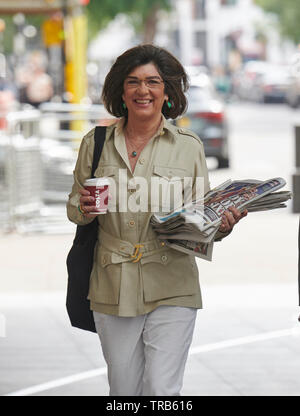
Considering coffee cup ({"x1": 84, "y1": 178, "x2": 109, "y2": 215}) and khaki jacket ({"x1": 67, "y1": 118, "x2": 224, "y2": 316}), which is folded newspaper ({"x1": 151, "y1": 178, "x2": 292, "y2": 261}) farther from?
Result: coffee cup ({"x1": 84, "y1": 178, "x2": 109, "y2": 215})

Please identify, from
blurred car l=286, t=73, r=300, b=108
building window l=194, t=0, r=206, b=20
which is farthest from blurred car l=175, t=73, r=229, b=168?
building window l=194, t=0, r=206, b=20

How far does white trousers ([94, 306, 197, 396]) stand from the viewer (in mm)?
4508

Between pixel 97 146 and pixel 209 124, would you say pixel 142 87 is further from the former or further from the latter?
pixel 209 124

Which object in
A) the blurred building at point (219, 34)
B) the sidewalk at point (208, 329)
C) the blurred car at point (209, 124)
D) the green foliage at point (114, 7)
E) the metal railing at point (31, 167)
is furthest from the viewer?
the blurred building at point (219, 34)

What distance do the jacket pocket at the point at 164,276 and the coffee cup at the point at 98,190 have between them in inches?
12.7

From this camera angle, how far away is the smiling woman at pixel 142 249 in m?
4.51

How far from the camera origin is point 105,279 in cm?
461

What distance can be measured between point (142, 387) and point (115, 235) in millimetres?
648

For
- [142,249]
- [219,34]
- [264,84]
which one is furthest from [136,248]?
[219,34]

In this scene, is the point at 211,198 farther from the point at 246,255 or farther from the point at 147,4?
the point at 147,4

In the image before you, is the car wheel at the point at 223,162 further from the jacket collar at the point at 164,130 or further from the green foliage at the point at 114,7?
the jacket collar at the point at 164,130

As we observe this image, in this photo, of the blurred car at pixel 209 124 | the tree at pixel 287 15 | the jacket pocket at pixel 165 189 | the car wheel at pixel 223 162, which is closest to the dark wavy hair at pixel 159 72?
the jacket pocket at pixel 165 189

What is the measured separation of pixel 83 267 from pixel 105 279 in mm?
147

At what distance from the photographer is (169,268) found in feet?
14.9
